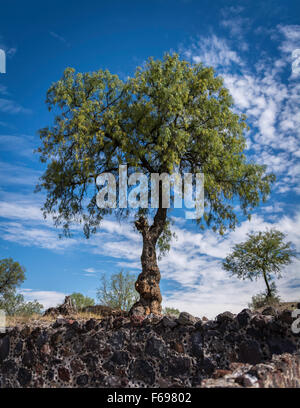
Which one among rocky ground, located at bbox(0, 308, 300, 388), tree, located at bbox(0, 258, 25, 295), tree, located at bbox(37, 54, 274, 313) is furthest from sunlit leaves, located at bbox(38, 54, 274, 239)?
tree, located at bbox(0, 258, 25, 295)

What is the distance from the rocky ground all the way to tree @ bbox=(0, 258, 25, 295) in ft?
72.4

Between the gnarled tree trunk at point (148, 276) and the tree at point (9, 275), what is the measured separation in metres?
19.8

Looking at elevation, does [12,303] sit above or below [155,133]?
below

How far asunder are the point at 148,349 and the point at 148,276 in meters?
6.80

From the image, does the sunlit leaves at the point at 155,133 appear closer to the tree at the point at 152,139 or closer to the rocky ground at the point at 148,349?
the tree at the point at 152,139

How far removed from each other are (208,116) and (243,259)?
15192 millimetres

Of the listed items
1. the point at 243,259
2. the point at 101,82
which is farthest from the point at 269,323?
the point at 243,259

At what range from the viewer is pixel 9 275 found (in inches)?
1262

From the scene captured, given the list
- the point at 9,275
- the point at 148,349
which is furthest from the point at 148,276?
the point at 9,275

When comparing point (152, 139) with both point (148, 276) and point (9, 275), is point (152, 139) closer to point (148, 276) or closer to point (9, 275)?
point (148, 276)

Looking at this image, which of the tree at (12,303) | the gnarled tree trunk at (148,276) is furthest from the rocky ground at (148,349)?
the tree at (12,303)

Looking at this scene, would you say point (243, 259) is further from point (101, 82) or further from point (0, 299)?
point (0, 299)

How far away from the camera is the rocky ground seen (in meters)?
8.84

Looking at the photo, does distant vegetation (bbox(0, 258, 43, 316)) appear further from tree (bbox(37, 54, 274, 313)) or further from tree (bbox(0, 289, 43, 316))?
tree (bbox(37, 54, 274, 313))
